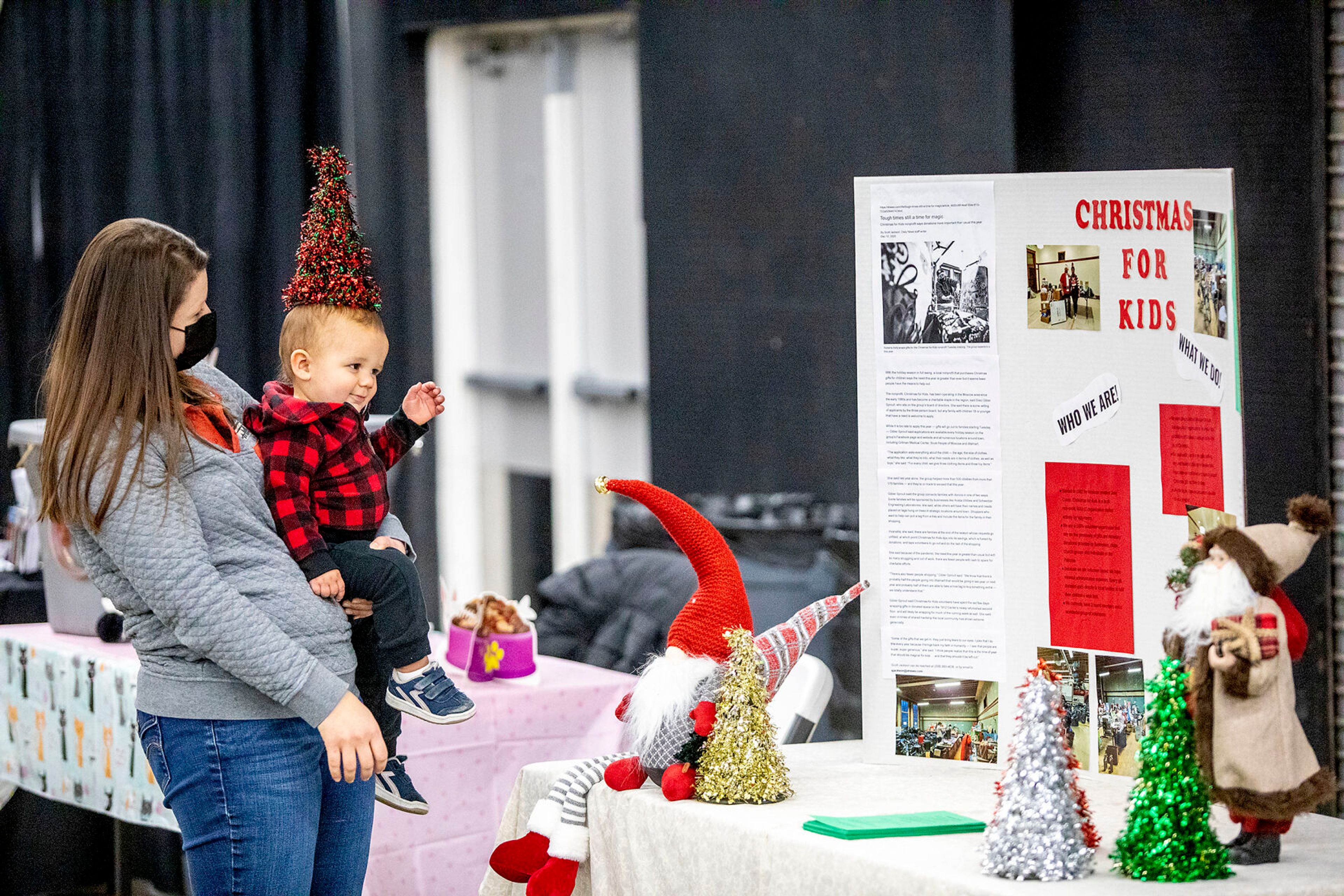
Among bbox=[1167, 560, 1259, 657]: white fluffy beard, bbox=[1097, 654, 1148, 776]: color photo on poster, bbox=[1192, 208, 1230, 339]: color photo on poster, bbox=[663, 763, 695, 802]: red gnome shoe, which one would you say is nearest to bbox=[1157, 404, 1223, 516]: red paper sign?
bbox=[1192, 208, 1230, 339]: color photo on poster

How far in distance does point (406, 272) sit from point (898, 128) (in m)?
2.06

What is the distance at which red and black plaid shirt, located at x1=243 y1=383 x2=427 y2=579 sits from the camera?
5.63 ft

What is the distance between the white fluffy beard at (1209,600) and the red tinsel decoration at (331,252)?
1025 millimetres

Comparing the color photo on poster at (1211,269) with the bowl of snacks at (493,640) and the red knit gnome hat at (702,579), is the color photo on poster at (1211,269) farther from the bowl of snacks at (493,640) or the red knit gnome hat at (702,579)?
the bowl of snacks at (493,640)

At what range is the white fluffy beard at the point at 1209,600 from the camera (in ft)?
4.83

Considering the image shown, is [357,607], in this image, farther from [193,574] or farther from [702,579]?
[702,579]

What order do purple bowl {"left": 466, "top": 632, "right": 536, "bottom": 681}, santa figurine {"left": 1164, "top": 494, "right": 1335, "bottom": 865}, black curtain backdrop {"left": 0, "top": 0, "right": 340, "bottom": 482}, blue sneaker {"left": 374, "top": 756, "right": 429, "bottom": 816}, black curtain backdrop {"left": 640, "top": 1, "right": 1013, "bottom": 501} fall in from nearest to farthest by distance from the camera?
santa figurine {"left": 1164, "top": 494, "right": 1335, "bottom": 865}, blue sneaker {"left": 374, "top": 756, "right": 429, "bottom": 816}, purple bowl {"left": 466, "top": 632, "right": 536, "bottom": 681}, black curtain backdrop {"left": 640, "top": 1, "right": 1013, "bottom": 501}, black curtain backdrop {"left": 0, "top": 0, "right": 340, "bottom": 482}

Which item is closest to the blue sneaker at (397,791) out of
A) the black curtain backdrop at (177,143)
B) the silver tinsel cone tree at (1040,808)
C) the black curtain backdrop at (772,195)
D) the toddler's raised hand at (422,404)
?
the toddler's raised hand at (422,404)

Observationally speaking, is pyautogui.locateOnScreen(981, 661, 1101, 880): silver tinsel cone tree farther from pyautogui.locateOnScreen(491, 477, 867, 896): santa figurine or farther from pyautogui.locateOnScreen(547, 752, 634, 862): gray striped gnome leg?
pyautogui.locateOnScreen(547, 752, 634, 862): gray striped gnome leg

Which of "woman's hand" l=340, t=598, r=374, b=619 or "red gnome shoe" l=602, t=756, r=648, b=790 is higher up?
"woman's hand" l=340, t=598, r=374, b=619

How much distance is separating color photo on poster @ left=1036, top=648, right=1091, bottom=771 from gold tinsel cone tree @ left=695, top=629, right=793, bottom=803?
0.43 m

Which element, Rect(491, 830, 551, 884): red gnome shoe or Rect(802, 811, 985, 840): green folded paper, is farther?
Rect(491, 830, 551, 884): red gnome shoe

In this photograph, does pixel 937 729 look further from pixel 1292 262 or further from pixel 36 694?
pixel 36 694

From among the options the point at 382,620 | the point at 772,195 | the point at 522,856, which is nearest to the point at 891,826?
the point at 522,856
